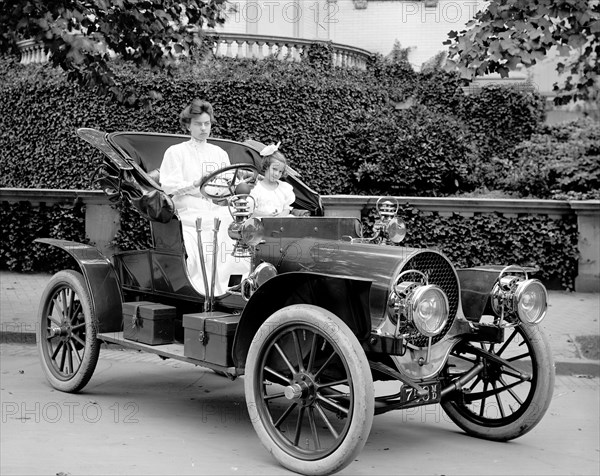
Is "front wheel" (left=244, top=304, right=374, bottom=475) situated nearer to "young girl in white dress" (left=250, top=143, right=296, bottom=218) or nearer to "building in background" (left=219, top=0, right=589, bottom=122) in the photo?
"young girl in white dress" (left=250, top=143, right=296, bottom=218)

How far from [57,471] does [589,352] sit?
5.82m

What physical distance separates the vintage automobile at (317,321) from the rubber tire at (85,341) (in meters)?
0.02

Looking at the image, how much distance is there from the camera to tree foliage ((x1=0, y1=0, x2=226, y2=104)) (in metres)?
8.54

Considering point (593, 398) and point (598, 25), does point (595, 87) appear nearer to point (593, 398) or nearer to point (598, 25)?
point (598, 25)

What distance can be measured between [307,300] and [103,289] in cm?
220

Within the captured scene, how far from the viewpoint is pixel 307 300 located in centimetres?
514

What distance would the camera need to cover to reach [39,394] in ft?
21.9

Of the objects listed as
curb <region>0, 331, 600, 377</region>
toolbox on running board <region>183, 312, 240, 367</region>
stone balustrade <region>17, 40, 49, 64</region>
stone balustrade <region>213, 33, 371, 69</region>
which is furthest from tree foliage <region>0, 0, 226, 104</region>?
stone balustrade <region>17, 40, 49, 64</region>

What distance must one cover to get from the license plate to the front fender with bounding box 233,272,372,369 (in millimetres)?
385

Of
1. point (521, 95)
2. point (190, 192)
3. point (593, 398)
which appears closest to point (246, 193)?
point (190, 192)

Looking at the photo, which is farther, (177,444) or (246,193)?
(246,193)

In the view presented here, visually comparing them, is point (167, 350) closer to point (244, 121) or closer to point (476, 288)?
point (476, 288)

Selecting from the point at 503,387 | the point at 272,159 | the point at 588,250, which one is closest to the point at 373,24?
the point at 588,250

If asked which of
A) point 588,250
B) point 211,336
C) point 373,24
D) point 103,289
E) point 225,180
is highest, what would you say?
point 373,24
